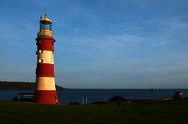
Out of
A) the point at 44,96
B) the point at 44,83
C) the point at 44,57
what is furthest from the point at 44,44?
the point at 44,96

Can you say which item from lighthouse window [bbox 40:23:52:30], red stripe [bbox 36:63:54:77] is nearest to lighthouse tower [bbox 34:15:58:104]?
red stripe [bbox 36:63:54:77]

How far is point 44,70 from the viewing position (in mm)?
32031

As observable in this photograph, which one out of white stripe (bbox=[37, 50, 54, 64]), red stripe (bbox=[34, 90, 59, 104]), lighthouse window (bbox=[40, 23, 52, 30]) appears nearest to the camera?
white stripe (bbox=[37, 50, 54, 64])

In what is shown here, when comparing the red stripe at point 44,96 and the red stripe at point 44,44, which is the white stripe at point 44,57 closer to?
the red stripe at point 44,44

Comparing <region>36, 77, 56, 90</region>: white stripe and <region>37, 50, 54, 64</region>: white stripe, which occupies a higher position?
<region>37, 50, 54, 64</region>: white stripe

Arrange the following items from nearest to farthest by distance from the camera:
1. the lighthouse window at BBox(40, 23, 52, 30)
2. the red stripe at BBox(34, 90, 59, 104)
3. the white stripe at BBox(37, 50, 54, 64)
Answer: the white stripe at BBox(37, 50, 54, 64)
the red stripe at BBox(34, 90, 59, 104)
the lighthouse window at BBox(40, 23, 52, 30)

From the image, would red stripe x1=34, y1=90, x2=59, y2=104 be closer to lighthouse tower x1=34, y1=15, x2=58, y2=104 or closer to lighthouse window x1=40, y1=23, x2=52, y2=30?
lighthouse tower x1=34, y1=15, x2=58, y2=104

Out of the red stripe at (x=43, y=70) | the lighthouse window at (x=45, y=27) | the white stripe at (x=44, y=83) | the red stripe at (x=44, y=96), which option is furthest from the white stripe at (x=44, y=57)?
the red stripe at (x=44, y=96)

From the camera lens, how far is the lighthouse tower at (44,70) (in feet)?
105

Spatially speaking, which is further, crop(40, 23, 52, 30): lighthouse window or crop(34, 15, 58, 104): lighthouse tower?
crop(40, 23, 52, 30): lighthouse window

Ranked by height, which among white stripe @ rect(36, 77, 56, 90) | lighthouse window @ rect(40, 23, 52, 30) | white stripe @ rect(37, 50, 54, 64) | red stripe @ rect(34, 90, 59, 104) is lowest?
red stripe @ rect(34, 90, 59, 104)

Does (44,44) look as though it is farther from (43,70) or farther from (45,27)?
(43,70)

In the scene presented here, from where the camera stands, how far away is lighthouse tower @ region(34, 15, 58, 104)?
32.0 meters

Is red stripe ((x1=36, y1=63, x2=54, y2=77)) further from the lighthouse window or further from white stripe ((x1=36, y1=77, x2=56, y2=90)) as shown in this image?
the lighthouse window
